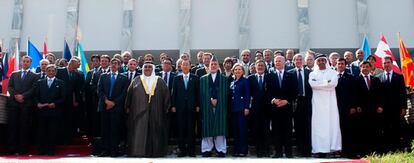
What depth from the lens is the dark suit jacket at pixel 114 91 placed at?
7.77m

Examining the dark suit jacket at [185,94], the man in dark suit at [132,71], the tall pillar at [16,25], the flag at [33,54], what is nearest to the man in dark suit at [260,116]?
the dark suit jacket at [185,94]

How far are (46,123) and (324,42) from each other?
574 inches

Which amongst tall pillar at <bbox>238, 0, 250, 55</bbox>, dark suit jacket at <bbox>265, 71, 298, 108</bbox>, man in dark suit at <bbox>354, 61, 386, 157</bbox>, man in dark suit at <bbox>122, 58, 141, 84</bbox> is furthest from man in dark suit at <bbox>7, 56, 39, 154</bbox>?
tall pillar at <bbox>238, 0, 250, 55</bbox>

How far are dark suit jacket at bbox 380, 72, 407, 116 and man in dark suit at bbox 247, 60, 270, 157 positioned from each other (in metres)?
2.01

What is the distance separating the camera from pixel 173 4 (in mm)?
20734

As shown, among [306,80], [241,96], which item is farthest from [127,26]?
[306,80]

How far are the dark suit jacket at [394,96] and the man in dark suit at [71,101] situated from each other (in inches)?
217

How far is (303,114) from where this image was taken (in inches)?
297

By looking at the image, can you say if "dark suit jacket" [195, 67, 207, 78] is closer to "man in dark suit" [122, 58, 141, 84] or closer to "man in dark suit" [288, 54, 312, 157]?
"man in dark suit" [122, 58, 141, 84]

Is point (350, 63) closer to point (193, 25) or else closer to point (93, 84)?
point (93, 84)

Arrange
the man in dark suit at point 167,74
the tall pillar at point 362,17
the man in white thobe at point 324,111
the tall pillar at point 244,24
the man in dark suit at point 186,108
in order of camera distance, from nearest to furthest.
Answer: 1. the man in white thobe at point 324,111
2. the man in dark suit at point 186,108
3. the man in dark suit at point 167,74
4. the tall pillar at point 362,17
5. the tall pillar at point 244,24

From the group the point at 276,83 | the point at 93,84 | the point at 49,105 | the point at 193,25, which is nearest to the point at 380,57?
the point at 276,83

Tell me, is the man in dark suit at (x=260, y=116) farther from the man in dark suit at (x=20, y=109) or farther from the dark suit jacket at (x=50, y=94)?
the man in dark suit at (x=20, y=109)

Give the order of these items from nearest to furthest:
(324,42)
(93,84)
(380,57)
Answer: (93,84) → (380,57) → (324,42)
